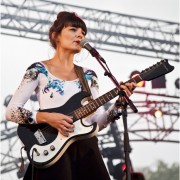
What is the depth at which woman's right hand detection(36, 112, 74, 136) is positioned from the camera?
2.77 meters

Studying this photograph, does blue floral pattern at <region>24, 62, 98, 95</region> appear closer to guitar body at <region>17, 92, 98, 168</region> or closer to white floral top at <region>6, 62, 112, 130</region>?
white floral top at <region>6, 62, 112, 130</region>

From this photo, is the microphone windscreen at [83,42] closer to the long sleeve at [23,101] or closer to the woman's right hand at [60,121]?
the long sleeve at [23,101]

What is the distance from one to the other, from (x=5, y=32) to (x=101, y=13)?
5.84 ft

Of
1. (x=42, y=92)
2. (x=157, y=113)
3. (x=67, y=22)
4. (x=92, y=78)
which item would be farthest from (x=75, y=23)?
(x=157, y=113)

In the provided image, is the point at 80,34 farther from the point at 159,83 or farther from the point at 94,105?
the point at 159,83

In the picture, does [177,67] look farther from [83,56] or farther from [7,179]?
[83,56]

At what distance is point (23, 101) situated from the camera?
295cm

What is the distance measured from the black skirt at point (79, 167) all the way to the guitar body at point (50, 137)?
0.15ft

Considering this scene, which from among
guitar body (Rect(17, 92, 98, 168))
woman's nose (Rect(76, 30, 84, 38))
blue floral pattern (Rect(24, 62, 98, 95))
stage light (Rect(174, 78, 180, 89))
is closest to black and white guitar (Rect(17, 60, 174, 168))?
guitar body (Rect(17, 92, 98, 168))

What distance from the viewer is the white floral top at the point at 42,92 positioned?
290 centimetres

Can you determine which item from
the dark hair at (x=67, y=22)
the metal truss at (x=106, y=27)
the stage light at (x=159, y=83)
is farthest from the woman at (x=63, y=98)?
the stage light at (x=159, y=83)

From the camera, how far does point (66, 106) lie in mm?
2879

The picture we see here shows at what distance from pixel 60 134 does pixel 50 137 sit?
0.08 m

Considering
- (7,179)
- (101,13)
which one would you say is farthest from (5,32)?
(7,179)
